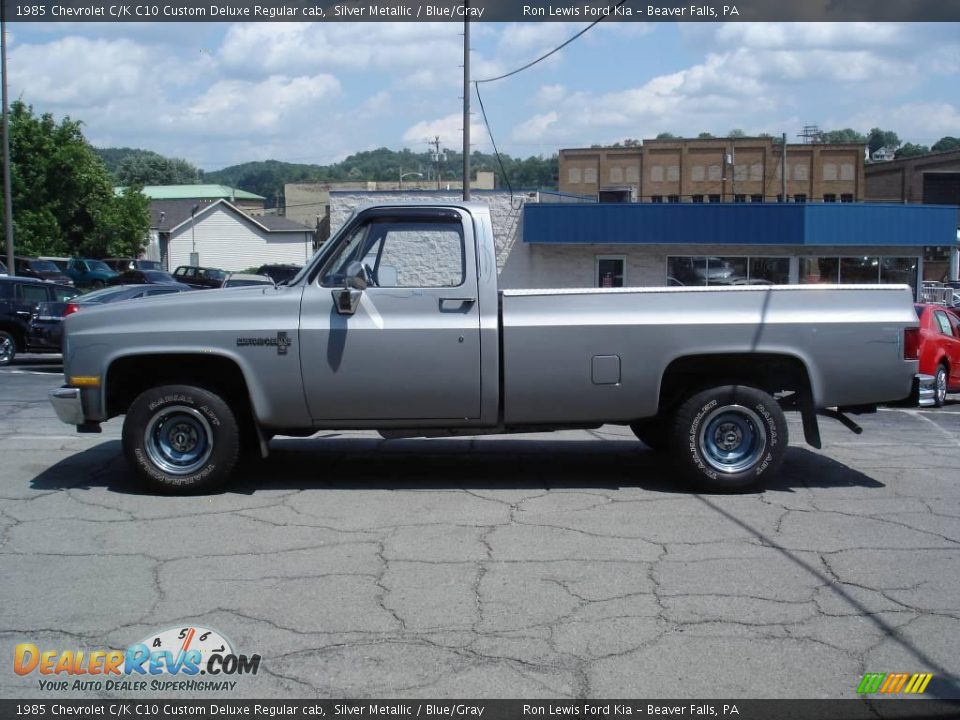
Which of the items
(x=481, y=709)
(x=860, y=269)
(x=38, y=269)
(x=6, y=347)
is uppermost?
(x=860, y=269)

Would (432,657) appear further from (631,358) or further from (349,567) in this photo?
(631,358)

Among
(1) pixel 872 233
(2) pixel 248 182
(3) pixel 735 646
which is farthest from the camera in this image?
(2) pixel 248 182

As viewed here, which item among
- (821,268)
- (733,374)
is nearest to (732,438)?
(733,374)

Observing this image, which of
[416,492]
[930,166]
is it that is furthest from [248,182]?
[416,492]

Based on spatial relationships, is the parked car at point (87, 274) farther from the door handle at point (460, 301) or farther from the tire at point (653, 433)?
the door handle at point (460, 301)

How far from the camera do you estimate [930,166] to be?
66.8 meters

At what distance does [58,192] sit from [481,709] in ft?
170

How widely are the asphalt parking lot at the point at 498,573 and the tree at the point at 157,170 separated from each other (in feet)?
446

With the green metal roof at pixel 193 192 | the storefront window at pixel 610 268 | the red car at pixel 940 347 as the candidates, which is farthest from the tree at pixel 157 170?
the red car at pixel 940 347

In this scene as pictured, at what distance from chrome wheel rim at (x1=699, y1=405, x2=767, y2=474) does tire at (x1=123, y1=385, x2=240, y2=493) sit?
12.2ft

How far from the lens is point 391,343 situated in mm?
7414

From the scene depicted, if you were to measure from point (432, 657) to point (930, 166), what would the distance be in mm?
70912

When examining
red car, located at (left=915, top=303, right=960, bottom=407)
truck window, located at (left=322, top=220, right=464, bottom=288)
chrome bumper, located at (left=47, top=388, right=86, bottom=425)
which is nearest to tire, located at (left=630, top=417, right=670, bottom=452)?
truck window, located at (left=322, top=220, right=464, bottom=288)

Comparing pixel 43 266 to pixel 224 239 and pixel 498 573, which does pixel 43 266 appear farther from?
pixel 498 573
